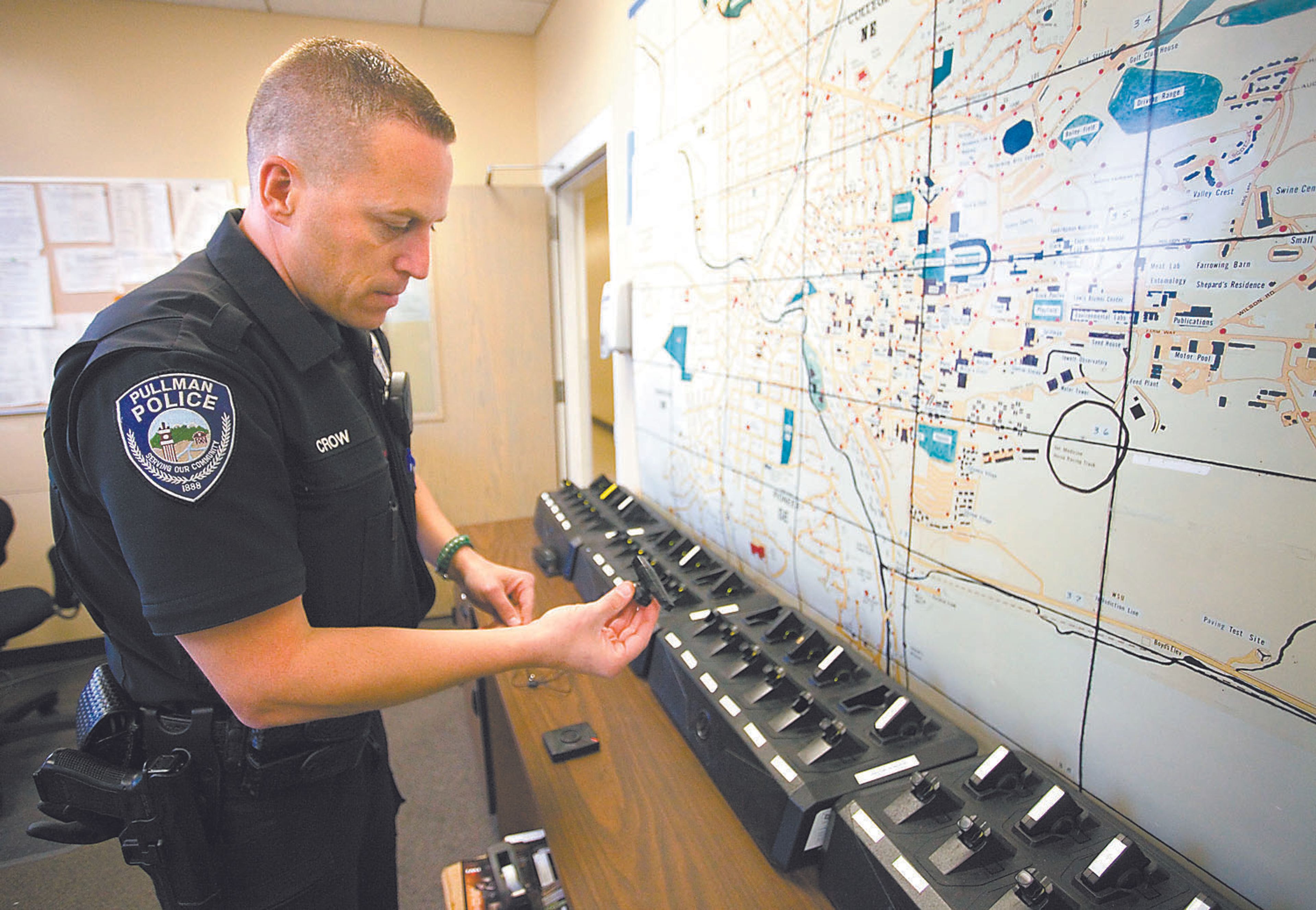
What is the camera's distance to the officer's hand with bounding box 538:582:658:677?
2.97 feet

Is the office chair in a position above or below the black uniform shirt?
below

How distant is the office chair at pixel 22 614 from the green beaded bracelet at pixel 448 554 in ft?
6.04

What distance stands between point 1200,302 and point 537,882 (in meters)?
1.07

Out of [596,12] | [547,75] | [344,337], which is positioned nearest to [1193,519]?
[344,337]

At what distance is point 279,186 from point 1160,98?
0.96 metres

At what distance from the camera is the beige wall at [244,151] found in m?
2.75

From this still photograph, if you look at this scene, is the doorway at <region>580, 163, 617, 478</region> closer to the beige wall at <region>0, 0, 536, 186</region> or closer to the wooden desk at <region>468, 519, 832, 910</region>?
the beige wall at <region>0, 0, 536, 186</region>

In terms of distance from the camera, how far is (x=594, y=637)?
937 mm

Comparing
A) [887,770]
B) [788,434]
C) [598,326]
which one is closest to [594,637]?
[887,770]

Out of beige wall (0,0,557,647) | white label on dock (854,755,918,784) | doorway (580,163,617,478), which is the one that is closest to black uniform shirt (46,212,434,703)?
white label on dock (854,755,918,784)

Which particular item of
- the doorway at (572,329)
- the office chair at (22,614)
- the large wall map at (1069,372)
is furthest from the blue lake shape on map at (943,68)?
the office chair at (22,614)

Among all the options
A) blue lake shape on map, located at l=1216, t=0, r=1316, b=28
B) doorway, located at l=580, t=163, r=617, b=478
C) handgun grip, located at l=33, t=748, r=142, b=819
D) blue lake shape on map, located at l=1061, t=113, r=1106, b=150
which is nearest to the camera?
blue lake shape on map, located at l=1216, t=0, r=1316, b=28

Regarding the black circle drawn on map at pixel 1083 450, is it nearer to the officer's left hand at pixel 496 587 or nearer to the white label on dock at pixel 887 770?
the white label on dock at pixel 887 770

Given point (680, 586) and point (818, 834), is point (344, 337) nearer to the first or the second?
point (680, 586)
